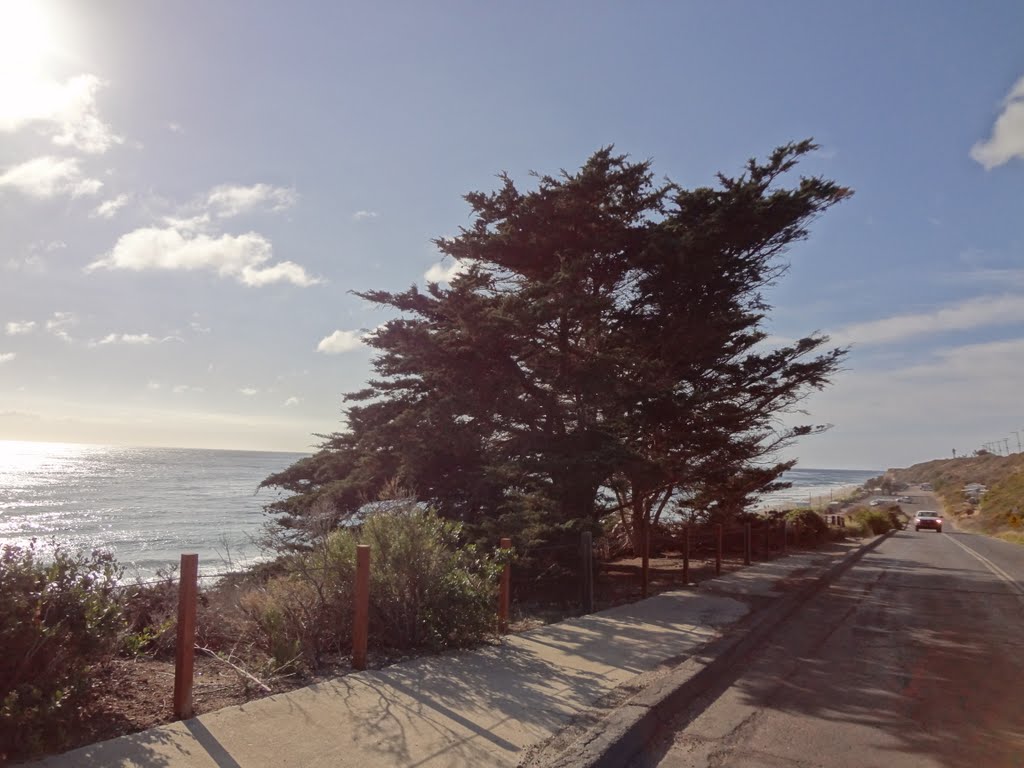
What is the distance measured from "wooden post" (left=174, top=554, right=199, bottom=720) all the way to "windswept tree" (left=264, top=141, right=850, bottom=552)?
685 centimetres

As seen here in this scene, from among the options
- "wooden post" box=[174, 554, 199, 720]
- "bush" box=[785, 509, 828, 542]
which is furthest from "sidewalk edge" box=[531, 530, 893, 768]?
"bush" box=[785, 509, 828, 542]

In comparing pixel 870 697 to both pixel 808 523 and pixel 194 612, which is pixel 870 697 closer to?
pixel 194 612

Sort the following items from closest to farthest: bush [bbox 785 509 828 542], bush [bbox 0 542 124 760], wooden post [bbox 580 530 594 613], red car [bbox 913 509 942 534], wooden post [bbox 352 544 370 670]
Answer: bush [bbox 0 542 124 760] < wooden post [bbox 352 544 370 670] < wooden post [bbox 580 530 594 613] < bush [bbox 785 509 828 542] < red car [bbox 913 509 942 534]

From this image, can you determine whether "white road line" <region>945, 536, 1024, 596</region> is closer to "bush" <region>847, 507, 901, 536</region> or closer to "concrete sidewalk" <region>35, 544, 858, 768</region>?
"bush" <region>847, 507, 901, 536</region>

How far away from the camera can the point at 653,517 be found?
691 inches

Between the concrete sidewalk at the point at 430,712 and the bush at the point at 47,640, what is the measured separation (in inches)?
9.1

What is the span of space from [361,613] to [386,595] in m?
0.89

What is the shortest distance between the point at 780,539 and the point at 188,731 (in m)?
20.8

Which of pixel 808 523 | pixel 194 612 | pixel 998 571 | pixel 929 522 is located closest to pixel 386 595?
pixel 194 612

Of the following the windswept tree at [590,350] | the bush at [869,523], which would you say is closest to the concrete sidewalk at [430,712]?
the windswept tree at [590,350]

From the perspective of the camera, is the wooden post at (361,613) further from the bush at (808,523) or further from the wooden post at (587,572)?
the bush at (808,523)

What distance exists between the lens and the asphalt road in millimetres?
4688

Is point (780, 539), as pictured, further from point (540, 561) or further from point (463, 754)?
point (463, 754)

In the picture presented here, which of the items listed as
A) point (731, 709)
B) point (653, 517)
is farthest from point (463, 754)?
point (653, 517)
